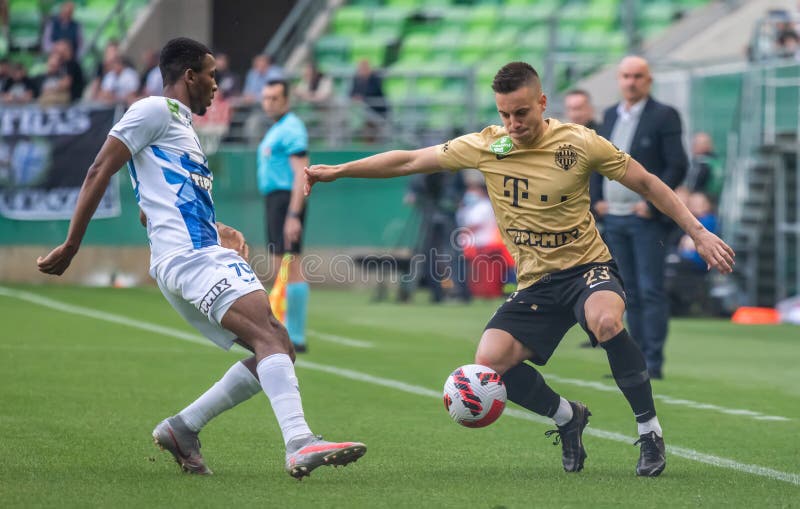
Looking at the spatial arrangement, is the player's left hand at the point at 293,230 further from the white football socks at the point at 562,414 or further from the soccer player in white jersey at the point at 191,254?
the soccer player in white jersey at the point at 191,254

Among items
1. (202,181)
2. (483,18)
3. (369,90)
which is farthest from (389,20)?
(202,181)

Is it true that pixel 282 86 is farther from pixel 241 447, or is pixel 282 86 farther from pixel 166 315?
pixel 241 447

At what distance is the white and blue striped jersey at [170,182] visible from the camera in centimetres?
625

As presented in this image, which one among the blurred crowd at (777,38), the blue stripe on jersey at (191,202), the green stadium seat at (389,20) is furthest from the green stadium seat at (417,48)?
the blue stripe on jersey at (191,202)

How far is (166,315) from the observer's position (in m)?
15.9

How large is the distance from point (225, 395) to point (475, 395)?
112 centimetres

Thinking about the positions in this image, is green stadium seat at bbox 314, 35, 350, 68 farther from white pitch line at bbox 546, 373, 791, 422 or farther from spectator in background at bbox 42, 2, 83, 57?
white pitch line at bbox 546, 373, 791, 422

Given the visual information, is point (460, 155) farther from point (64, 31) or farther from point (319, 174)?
point (64, 31)

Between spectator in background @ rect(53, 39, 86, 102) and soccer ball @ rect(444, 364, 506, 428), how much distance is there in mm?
16724

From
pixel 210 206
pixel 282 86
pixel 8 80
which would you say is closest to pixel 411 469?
pixel 210 206

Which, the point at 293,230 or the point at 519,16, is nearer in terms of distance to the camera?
the point at 293,230

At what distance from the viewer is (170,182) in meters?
6.31

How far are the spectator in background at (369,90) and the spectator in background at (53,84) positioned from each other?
4.33 m

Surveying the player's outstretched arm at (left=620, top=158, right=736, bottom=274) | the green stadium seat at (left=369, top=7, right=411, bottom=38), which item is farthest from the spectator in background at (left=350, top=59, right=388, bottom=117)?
the player's outstretched arm at (left=620, top=158, right=736, bottom=274)
